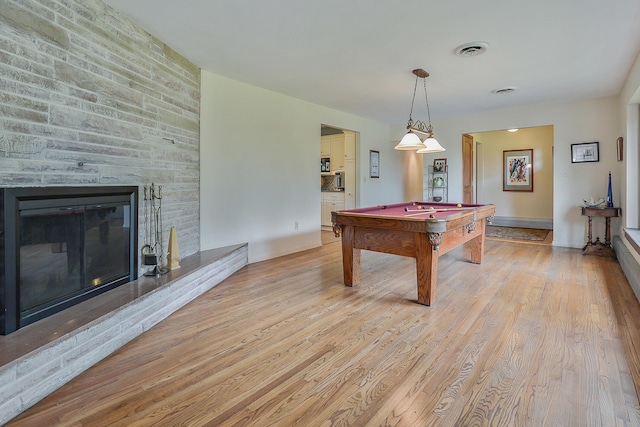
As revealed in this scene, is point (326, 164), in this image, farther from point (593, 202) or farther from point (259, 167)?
point (593, 202)

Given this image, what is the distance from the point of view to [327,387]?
5.55ft

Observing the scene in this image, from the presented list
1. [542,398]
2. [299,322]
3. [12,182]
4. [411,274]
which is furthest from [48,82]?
[411,274]

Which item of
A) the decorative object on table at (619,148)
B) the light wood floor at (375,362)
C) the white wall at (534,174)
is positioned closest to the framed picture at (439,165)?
the white wall at (534,174)

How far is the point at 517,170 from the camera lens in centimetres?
808

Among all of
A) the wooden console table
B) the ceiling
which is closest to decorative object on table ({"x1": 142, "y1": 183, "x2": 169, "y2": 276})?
the ceiling

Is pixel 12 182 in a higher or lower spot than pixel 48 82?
lower

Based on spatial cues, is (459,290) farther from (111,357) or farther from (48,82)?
(48,82)

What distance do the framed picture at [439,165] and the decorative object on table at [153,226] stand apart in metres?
5.31

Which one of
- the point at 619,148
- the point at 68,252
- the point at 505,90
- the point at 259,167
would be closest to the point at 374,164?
the point at 505,90

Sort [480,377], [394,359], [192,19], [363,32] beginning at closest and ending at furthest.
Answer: [480,377]
[394,359]
[192,19]
[363,32]

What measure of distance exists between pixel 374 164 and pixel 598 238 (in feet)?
12.5

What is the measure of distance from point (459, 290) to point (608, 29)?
2.58 metres

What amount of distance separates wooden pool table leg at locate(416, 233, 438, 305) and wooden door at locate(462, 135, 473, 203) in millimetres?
4443

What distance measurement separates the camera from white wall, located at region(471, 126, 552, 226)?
7715 mm
